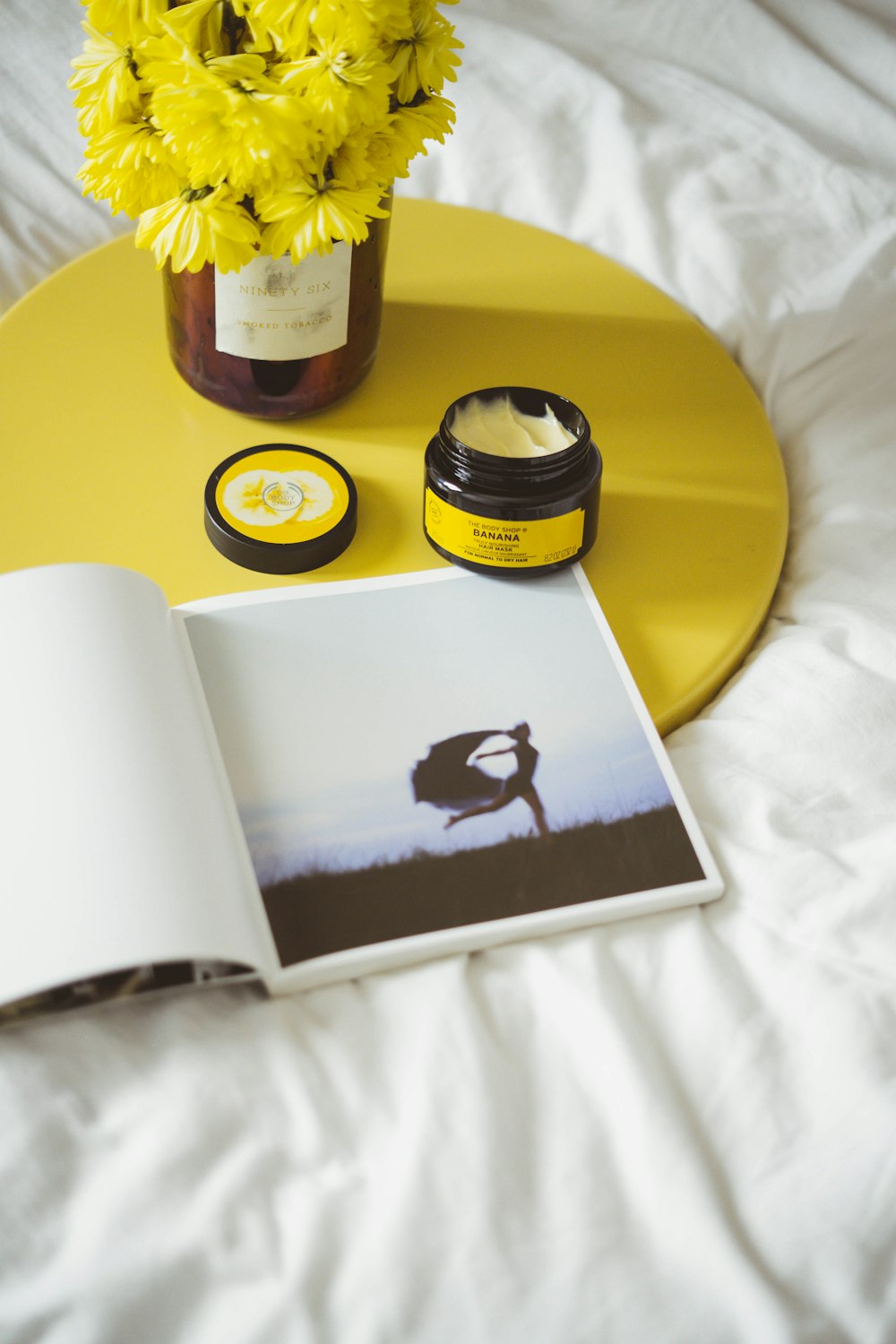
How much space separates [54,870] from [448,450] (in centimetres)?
36

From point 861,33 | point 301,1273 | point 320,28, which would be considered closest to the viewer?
point 301,1273

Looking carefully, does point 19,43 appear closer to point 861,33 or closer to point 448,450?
point 448,450

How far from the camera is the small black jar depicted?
29.6 inches

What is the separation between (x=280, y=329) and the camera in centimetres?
82

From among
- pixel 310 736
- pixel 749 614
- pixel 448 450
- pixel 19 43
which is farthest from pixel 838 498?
pixel 19 43

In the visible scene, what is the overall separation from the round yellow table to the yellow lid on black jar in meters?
0.01

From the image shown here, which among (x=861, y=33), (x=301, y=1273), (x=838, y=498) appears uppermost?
(x=861, y=33)

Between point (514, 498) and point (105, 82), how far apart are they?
34cm

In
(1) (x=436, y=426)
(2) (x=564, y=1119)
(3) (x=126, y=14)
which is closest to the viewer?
(2) (x=564, y=1119)

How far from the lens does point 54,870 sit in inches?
22.7

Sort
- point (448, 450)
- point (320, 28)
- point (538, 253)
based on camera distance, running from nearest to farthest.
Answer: point (320, 28) → point (448, 450) → point (538, 253)

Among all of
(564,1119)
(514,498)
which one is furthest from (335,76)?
(564,1119)

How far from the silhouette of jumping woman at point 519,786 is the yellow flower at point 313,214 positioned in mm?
312

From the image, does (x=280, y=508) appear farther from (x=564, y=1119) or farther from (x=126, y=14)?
(x=564, y=1119)
